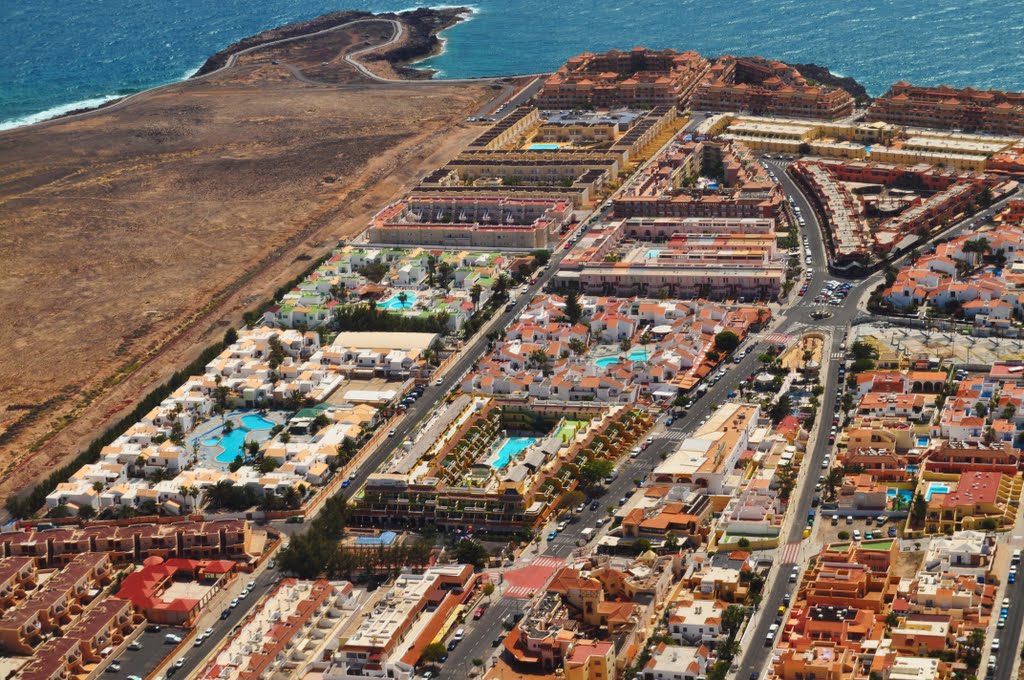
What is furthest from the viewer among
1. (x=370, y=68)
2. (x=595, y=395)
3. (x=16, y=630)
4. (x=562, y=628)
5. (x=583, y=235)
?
(x=370, y=68)

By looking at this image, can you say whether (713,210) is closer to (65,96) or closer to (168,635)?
(168,635)

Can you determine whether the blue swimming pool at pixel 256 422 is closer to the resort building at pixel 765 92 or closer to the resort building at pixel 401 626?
the resort building at pixel 401 626

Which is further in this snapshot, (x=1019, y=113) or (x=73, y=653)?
(x=1019, y=113)

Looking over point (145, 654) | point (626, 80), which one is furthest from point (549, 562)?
point (626, 80)

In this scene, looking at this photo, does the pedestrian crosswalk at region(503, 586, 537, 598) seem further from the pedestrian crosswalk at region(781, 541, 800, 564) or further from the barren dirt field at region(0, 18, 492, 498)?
the barren dirt field at region(0, 18, 492, 498)

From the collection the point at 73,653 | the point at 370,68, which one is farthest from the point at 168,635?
the point at 370,68

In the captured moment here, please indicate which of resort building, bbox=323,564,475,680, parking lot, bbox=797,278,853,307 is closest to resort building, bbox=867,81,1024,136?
parking lot, bbox=797,278,853,307

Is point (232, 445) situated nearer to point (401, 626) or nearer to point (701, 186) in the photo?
point (401, 626)
